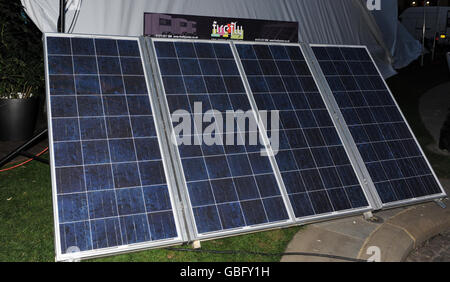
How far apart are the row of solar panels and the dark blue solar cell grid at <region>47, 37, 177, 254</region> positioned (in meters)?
0.01

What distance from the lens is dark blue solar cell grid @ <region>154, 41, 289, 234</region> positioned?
3861 millimetres

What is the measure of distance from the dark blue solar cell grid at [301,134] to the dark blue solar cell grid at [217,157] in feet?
0.69

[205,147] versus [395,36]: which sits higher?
[395,36]

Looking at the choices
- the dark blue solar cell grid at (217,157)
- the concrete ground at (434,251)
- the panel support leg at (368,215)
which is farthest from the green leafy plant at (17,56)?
the concrete ground at (434,251)

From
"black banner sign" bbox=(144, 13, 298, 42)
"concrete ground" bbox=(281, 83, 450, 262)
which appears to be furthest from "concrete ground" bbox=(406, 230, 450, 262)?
"black banner sign" bbox=(144, 13, 298, 42)

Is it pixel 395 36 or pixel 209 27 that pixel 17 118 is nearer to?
pixel 209 27

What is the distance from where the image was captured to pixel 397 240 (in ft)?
14.3

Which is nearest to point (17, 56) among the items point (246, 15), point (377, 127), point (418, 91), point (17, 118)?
point (17, 118)

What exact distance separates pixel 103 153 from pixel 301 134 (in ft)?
6.94

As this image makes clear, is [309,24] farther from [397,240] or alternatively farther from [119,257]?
[119,257]

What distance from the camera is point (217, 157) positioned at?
4137mm

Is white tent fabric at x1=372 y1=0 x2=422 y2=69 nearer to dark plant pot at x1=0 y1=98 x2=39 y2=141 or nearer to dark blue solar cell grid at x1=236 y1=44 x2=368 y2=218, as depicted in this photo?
dark blue solar cell grid at x1=236 y1=44 x2=368 y2=218

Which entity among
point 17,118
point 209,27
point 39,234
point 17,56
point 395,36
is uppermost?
point 395,36

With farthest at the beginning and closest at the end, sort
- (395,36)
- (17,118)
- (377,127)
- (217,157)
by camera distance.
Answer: (395,36), (17,118), (377,127), (217,157)
